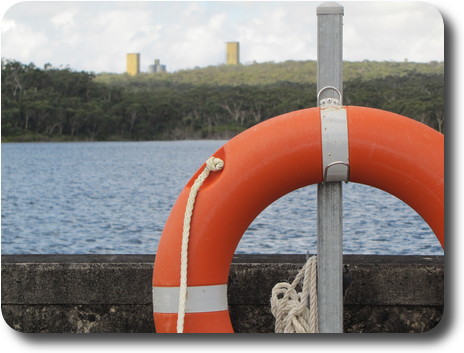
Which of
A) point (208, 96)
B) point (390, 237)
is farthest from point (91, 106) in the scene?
point (390, 237)

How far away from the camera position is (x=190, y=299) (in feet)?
7.72

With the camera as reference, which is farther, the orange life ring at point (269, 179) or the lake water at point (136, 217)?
the lake water at point (136, 217)

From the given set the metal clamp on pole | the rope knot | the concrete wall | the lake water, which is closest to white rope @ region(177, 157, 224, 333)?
the rope knot

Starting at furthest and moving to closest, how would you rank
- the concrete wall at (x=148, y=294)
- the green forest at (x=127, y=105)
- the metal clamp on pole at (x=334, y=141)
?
the green forest at (x=127, y=105)
the concrete wall at (x=148, y=294)
the metal clamp on pole at (x=334, y=141)

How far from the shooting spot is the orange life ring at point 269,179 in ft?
7.54

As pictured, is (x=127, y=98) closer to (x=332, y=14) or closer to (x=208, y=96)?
(x=208, y=96)

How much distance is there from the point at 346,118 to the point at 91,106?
45.7 m

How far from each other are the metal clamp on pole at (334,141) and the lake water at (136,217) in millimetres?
7205

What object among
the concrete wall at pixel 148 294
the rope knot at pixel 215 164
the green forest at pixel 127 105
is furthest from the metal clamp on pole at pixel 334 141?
the green forest at pixel 127 105

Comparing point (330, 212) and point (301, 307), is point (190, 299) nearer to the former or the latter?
point (301, 307)

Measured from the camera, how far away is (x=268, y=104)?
40.1 metres

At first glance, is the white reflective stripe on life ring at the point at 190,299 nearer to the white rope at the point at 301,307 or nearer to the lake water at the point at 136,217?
the white rope at the point at 301,307

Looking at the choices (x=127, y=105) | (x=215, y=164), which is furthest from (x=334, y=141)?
(x=127, y=105)

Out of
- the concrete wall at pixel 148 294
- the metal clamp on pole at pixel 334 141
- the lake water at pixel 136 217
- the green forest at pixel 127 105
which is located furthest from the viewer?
the green forest at pixel 127 105
